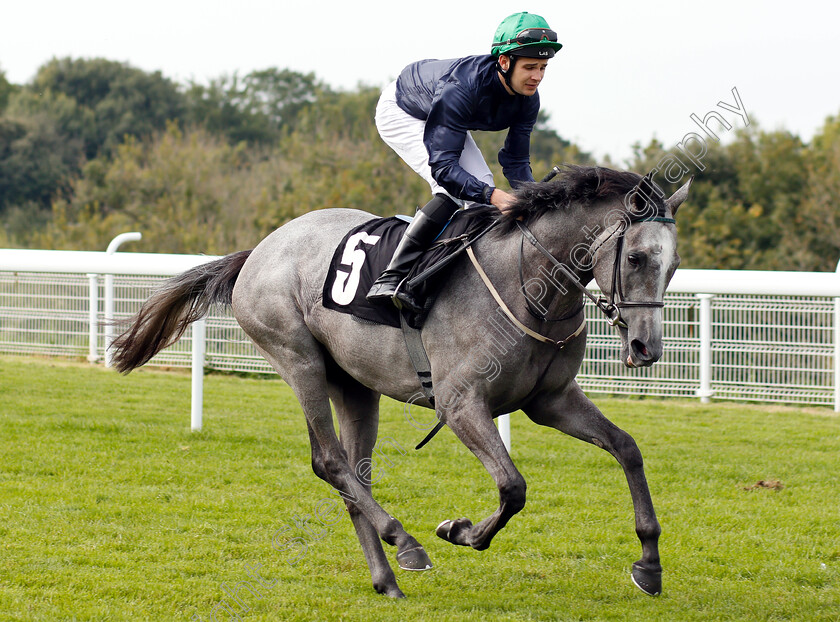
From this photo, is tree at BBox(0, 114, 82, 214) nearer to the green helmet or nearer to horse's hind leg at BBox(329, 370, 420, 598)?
horse's hind leg at BBox(329, 370, 420, 598)

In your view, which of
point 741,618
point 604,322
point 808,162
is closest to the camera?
point 741,618

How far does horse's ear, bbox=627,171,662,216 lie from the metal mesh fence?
537cm

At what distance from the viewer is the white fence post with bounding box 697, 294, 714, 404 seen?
8.32m

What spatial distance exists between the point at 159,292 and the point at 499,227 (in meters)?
2.09

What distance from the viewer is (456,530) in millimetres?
3752

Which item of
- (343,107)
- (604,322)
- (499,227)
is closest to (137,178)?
(343,107)

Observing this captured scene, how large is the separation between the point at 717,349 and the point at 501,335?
5.32 metres

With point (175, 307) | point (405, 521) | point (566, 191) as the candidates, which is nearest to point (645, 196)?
point (566, 191)

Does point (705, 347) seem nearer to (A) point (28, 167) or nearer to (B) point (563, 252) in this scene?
(B) point (563, 252)

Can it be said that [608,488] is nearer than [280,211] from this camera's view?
Yes

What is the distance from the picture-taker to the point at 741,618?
363cm

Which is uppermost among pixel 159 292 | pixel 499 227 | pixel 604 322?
pixel 499 227

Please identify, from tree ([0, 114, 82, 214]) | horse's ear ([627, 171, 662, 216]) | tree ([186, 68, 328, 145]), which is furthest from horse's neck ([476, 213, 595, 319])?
tree ([186, 68, 328, 145])

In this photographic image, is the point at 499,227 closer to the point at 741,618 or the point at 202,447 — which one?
the point at 741,618
